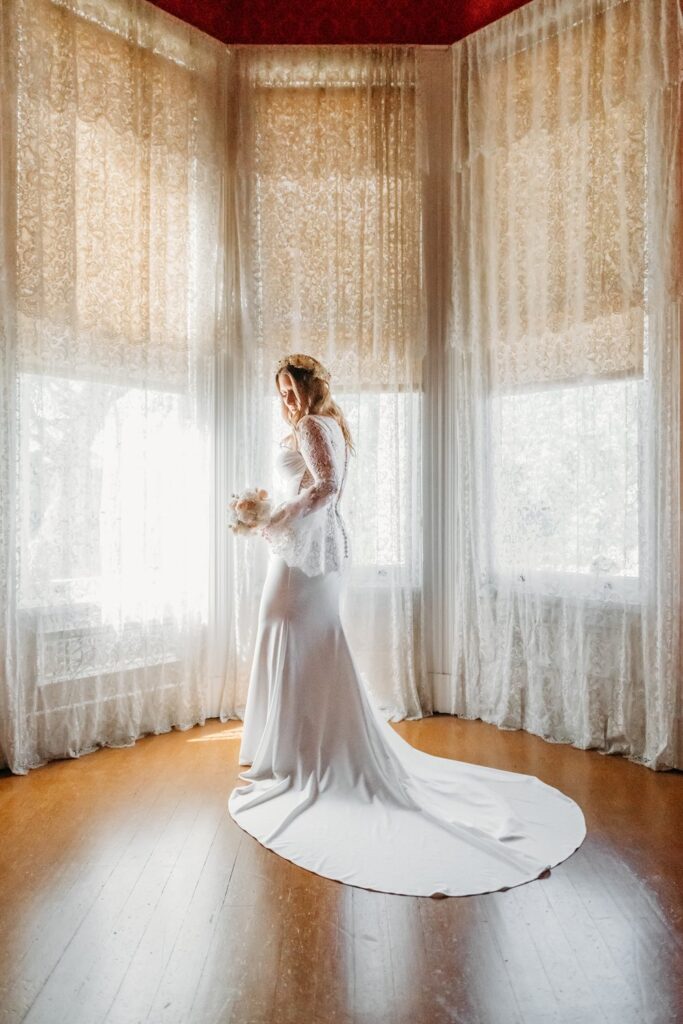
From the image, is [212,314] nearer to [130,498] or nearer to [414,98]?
[130,498]

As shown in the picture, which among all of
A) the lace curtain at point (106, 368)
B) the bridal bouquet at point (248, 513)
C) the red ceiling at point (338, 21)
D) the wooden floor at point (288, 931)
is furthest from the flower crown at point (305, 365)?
the red ceiling at point (338, 21)

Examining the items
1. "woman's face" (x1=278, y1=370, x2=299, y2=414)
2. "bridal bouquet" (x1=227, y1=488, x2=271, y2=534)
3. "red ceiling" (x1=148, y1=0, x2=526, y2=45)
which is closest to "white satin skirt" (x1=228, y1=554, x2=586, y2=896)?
"bridal bouquet" (x1=227, y1=488, x2=271, y2=534)

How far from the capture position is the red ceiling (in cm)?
375

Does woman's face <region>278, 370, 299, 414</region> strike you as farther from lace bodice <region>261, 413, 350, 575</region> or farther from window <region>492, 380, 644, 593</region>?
window <region>492, 380, 644, 593</region>

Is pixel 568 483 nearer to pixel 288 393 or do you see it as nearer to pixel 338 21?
pixel 288 393

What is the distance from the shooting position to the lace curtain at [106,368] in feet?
9.96

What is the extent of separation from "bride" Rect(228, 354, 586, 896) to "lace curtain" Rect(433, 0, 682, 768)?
74 centimetres

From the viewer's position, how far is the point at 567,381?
341 cm

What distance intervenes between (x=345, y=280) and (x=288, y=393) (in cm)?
112

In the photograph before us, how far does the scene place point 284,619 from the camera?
2824mm

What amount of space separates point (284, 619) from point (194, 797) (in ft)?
2.56

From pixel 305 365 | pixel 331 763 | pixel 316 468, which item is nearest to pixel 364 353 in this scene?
pixel 305 365

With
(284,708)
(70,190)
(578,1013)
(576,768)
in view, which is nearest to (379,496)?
(284,708)

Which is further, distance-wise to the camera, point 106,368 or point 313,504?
point 106,368
